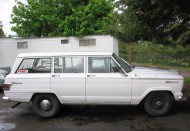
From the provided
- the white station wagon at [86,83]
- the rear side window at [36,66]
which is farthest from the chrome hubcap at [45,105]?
the rear side window at [36,66]

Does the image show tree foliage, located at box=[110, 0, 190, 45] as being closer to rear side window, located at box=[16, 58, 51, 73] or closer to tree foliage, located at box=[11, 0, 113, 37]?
rear side window, located at box=[16, 58, 51, 73]

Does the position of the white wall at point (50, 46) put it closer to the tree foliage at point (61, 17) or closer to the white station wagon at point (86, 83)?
the tree foliage at point (61, 17)

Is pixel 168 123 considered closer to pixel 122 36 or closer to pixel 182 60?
pixel 122 36

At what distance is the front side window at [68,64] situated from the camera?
8.23 meters

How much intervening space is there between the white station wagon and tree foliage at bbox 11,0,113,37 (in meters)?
11.6

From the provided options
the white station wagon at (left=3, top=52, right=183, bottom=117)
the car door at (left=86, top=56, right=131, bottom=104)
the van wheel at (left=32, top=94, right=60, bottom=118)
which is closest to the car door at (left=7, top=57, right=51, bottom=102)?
the white station wagon at (left=3, top=52, right=183, bottom=117)

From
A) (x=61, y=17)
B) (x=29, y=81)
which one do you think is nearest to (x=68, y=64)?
(x=29, y=81)

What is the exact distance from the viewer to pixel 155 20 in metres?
9.61

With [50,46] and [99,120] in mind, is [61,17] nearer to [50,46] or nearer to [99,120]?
[50,46]

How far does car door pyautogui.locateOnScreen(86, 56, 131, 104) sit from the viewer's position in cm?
794

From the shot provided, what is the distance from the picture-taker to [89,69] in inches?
322

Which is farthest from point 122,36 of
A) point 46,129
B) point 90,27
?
point 90,27

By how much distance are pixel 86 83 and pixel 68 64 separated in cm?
77

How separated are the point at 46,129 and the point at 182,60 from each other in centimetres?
1994
